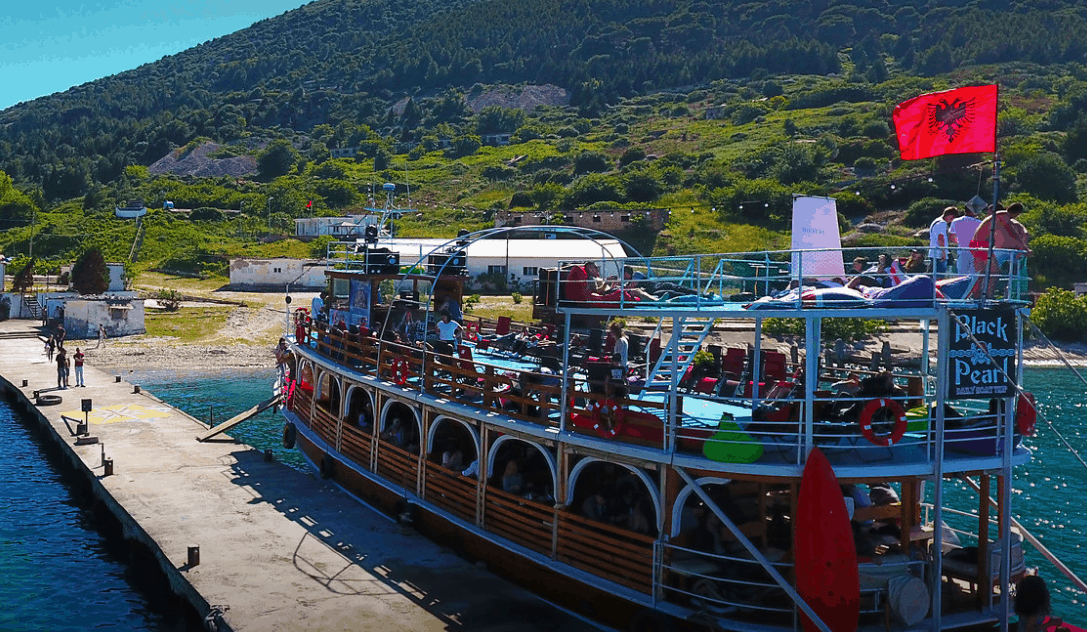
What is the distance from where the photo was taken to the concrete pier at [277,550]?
1444 centimetres

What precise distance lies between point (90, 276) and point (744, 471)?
59.3 m

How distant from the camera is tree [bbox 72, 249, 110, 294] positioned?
205 feet

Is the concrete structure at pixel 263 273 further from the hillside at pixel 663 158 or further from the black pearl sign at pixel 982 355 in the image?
the black pearl sign at pixel 982 355

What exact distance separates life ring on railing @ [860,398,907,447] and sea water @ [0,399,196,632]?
461 inches

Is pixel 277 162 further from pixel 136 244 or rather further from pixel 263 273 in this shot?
pixel 263 273

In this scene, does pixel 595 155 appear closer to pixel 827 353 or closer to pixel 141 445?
pixel 827 353

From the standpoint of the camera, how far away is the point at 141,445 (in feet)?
85.6

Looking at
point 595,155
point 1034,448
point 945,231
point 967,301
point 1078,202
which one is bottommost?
point 1034,448

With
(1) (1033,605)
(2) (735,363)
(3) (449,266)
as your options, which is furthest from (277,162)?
(1) (1033,605)

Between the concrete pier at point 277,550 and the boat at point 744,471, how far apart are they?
957mm

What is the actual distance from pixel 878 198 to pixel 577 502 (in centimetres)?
7368

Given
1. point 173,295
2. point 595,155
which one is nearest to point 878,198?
point 595,155

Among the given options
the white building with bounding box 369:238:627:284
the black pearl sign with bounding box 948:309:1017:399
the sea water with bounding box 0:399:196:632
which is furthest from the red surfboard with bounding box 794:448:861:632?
the white building with bounding box 369:238:627:284

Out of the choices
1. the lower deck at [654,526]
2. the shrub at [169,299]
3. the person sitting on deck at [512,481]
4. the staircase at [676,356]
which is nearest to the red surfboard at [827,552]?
the lower deck at [654,526]
